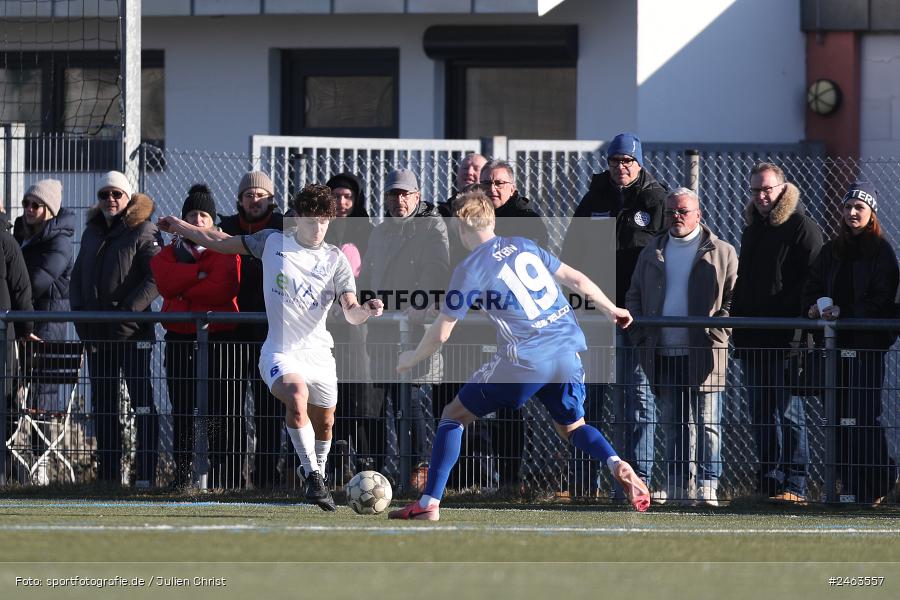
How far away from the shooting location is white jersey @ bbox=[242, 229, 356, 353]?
950cm

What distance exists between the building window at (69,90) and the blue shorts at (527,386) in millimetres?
8327

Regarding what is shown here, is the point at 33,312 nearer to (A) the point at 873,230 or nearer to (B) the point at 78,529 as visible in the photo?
(B) the point at 78,529

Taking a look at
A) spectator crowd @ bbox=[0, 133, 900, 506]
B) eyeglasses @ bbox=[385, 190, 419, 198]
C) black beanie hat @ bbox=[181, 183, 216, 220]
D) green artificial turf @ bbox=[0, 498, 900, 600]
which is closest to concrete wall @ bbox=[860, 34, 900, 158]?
spectator crowd @ bbox=[0, 133, 900, 506]

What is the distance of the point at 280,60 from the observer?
638 inches

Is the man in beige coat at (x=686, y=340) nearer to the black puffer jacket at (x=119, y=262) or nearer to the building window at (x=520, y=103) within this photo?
the black puffer jacket at (x=119, y=262)

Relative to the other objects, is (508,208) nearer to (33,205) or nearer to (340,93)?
(33,205)

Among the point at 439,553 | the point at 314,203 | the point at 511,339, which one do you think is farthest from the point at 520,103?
the point at 439,553

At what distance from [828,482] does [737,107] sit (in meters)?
5.94

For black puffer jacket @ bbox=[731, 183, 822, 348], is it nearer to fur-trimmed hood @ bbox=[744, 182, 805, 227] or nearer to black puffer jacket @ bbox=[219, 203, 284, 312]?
fur-trimmed hood @ bbox=[744, 182, 805, 227]

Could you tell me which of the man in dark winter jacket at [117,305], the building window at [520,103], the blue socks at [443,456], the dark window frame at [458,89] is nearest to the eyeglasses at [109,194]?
the man in dark winter jacket at [117,305]

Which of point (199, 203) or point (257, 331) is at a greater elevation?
point (199, 203)

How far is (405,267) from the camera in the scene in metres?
11.0

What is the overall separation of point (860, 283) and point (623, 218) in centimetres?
164

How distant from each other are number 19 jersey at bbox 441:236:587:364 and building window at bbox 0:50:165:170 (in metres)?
8.20
